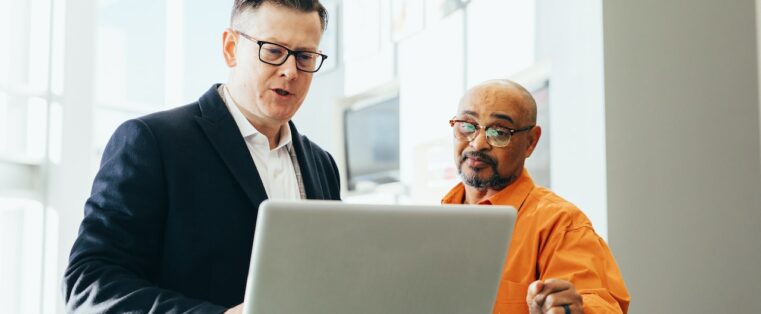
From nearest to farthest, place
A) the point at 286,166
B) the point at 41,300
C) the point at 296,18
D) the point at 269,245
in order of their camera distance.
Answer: the point at 269,245 < the point at 296,18 < the point at 286,166 < the point at 41,300

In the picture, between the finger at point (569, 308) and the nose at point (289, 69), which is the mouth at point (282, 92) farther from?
the finger at point (569, 308)

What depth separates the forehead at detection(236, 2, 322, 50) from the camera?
5.32ft

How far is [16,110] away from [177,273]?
3960 millimetres

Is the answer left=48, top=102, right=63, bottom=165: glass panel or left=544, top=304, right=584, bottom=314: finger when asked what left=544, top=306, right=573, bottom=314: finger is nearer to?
left=544, top=304, right=584, bottom=314: finger

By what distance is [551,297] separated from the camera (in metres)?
1.47

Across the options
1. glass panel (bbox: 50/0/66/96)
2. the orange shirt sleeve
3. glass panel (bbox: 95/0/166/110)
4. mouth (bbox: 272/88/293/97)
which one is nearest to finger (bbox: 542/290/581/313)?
the orange shirt sleeve

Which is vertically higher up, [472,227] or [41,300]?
[472,227]

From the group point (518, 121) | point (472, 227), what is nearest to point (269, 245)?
point (472, 227)

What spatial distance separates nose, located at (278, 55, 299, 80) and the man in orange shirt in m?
0.52

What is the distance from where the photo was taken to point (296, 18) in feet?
5.35

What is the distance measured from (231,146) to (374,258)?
57 centimetres

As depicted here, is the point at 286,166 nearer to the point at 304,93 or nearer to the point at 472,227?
the point at 304,93

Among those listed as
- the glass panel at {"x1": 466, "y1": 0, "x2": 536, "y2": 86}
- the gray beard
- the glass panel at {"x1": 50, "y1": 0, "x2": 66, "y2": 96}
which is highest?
the glass panel at {"x1": 50, "y1": 0, "x2": 66, "y2": 96}

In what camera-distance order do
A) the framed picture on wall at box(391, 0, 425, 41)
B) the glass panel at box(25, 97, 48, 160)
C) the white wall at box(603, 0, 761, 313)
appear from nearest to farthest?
the white wall at box(603, 0, 761, 313)
the framed picture on wall at box(391, 0, 425, 41)
the glass panel at box(25, 97, 48, 160)
